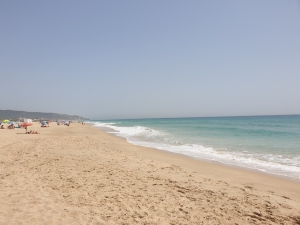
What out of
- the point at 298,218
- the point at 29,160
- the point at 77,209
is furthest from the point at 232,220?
the point at 29,160

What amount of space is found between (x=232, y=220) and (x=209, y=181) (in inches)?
101

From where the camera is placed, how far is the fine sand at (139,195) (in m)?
4.18

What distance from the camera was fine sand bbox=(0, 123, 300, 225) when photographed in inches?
165

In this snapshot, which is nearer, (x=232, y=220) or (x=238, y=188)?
(x=232, y=220)

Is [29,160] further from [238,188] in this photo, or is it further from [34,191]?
[238,188]

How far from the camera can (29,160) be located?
911 cm

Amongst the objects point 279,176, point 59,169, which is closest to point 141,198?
point 59,169

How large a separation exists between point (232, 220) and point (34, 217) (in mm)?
3975

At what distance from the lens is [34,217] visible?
411 centimetres

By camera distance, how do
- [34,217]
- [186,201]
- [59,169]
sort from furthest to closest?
[59,169] → [186,201] → [34,217]

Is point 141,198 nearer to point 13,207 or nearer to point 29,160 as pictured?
point 13,207

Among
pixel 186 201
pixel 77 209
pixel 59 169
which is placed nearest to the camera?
pixel 77 209

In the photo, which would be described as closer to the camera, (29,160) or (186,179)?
(186,179)

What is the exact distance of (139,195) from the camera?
5.26m
